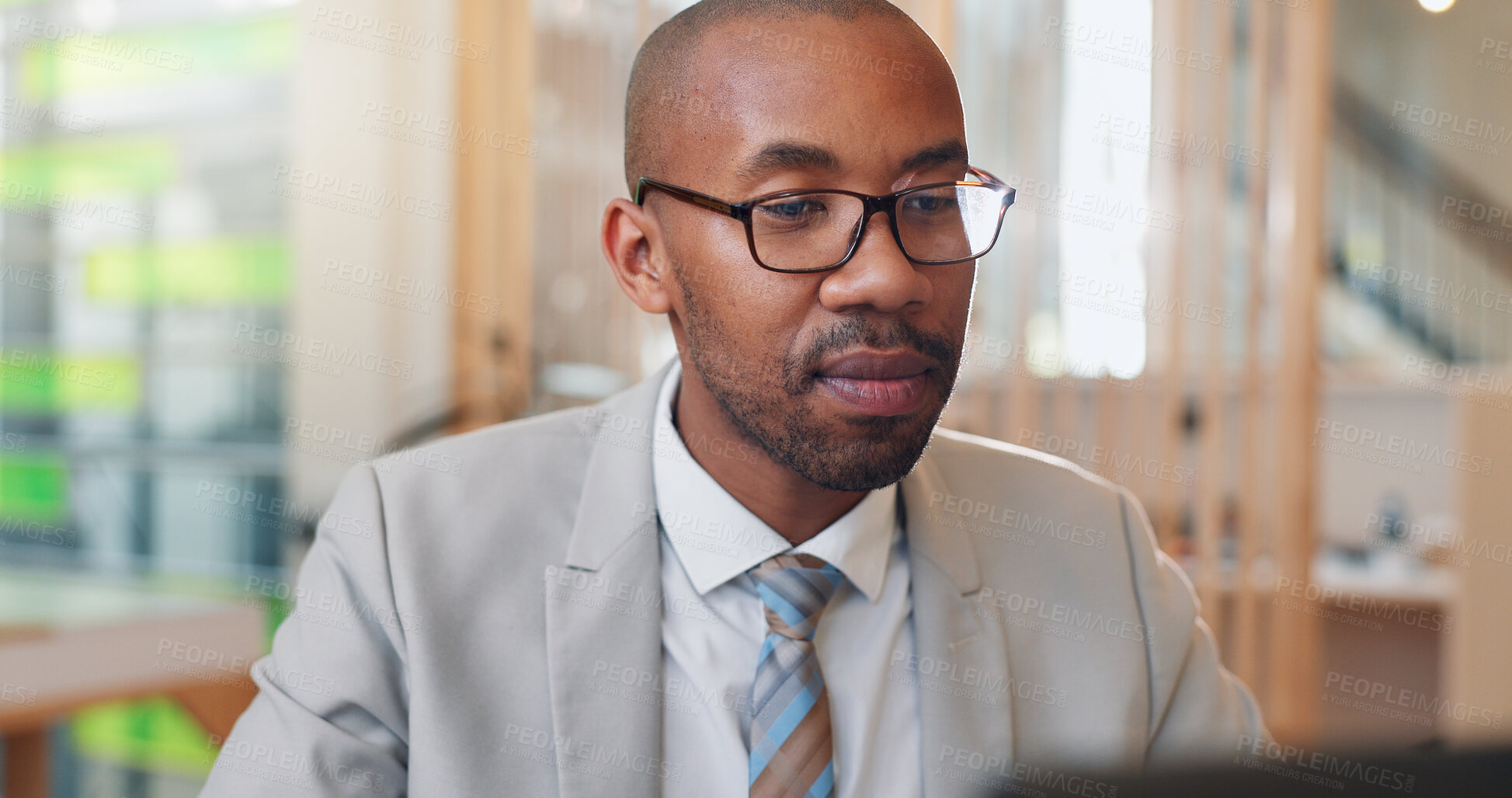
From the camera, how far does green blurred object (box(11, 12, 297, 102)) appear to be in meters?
3.92

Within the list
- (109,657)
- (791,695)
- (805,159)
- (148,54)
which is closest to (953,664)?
(791,695)

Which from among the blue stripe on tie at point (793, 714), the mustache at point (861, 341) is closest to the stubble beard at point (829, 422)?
the mustache at point (861, 341)

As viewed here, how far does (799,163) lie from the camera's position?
1.03 meters

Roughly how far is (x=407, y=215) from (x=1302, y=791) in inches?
Result: 160

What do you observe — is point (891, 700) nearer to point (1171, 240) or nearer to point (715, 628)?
point (715, 628)

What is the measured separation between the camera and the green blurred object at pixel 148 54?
3918 millimetres

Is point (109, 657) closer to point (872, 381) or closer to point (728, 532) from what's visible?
point (728, 532)

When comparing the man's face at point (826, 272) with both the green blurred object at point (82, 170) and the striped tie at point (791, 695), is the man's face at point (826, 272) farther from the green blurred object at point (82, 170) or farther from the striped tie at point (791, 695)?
the green blurred object at point (82, 170)

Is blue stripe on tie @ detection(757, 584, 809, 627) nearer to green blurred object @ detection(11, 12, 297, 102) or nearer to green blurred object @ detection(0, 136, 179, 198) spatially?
green blurred object @ detection(11, 12, 297, 102)

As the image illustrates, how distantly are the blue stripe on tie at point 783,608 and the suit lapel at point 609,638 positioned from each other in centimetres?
11

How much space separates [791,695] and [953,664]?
0.61 feet

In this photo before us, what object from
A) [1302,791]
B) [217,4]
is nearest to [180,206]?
[217,4]

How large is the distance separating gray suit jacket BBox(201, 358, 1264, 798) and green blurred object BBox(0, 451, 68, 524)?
3538mm

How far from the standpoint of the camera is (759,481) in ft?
3.94
